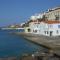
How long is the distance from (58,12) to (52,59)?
86777 millimetres

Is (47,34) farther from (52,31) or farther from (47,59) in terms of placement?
(47,59)

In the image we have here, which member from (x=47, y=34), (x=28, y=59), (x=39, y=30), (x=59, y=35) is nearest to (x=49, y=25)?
(x=47, y=34)

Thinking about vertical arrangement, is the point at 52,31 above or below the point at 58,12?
below

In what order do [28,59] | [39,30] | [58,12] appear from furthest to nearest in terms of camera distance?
[58,12], [39,30], [28,59]

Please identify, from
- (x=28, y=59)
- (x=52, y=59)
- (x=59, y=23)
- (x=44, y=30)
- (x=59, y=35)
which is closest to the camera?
(x=52, y=59)

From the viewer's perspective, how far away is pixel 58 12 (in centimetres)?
10212

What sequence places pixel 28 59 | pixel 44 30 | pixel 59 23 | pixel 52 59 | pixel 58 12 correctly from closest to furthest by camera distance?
1. pixel 52 59
2. pixel 28 59
3. pixel 59 23
4. pixel 44 30
5. pixel 58 12

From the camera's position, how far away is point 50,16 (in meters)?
105

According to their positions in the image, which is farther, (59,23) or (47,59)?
(59,23)

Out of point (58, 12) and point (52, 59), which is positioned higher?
point (58, 12)

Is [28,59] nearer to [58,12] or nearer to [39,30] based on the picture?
[39,30]

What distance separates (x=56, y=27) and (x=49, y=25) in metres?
3.18

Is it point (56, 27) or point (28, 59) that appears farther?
point (56, 27)

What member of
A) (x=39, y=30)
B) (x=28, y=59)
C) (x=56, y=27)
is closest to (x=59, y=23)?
(x=56, y=27)
